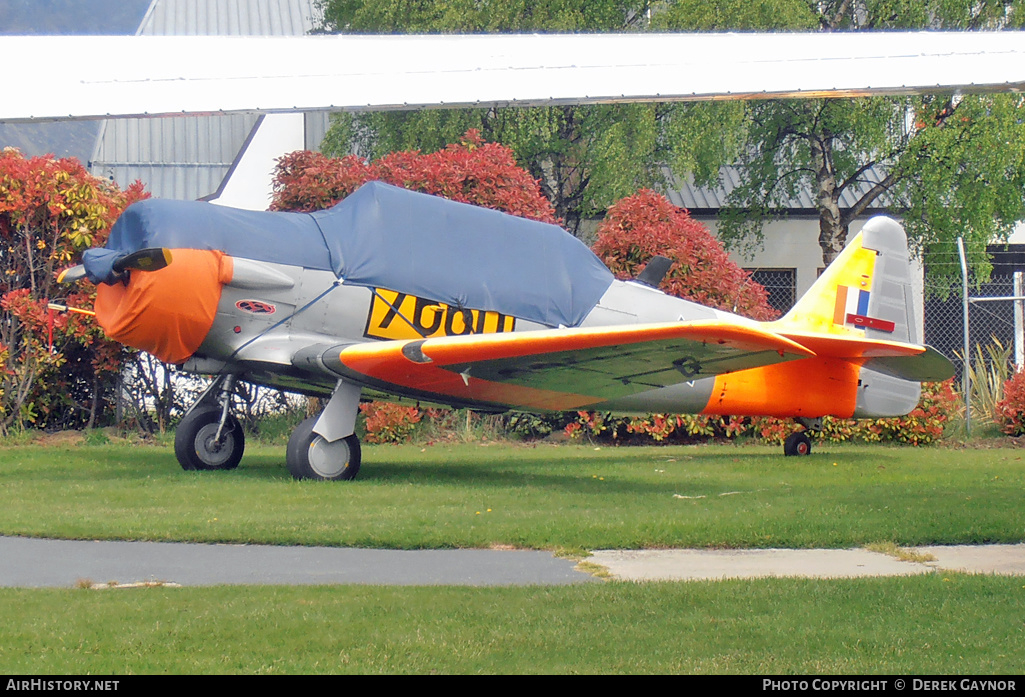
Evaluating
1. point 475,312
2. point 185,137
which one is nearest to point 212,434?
point 475,312

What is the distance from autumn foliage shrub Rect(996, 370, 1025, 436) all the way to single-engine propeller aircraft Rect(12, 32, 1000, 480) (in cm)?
314

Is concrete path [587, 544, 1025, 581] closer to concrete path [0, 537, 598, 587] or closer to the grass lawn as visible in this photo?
the grass lawn

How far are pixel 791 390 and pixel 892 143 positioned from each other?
7560mm

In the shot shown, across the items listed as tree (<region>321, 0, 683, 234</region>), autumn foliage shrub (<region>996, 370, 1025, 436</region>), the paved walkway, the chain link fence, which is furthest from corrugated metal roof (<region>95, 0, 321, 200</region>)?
the paved walkway

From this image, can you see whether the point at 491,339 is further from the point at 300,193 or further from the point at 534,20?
the point at 534,20

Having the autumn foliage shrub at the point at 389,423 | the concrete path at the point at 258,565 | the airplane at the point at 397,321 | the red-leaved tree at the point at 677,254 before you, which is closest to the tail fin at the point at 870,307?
the airplane at the point at 397,321

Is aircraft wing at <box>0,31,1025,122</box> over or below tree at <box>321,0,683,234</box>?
below

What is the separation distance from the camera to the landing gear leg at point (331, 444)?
931cm

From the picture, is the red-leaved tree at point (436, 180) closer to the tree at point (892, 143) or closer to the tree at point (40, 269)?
the tree at point (40, 269)

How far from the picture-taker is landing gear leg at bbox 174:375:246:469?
10281mm

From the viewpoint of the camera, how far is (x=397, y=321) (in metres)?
9.98

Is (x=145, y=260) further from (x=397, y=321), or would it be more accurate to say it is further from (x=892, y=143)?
(x=892, y=143)

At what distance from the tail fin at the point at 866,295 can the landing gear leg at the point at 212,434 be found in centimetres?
578

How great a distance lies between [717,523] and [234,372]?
16.3 ft
